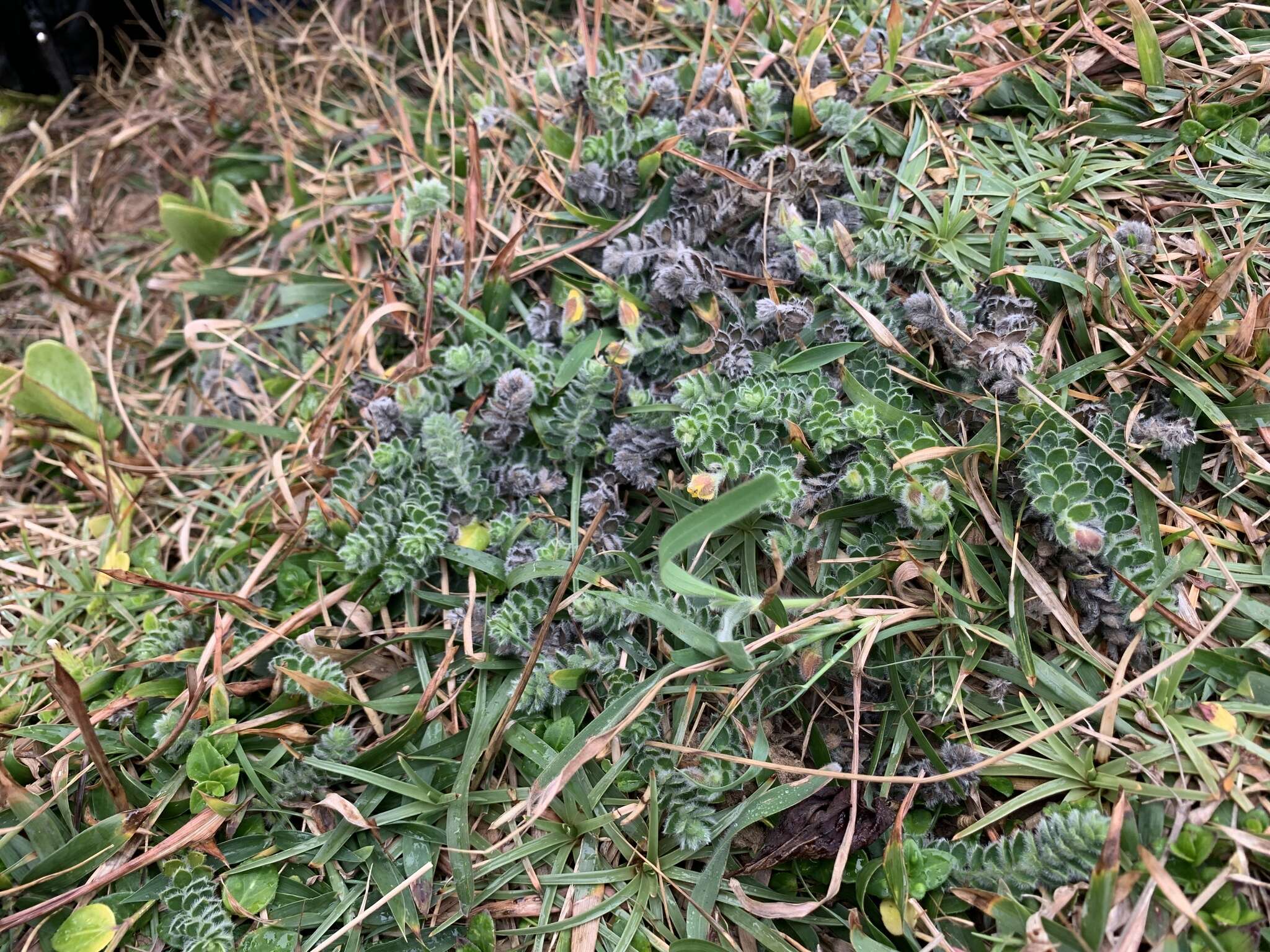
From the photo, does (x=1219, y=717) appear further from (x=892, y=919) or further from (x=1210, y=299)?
(x=1210, y=299)

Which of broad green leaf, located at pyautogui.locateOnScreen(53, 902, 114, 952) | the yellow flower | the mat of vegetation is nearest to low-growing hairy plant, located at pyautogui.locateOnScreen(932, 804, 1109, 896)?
the mat of vegetation

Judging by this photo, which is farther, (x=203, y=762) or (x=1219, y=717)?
(x=203, y=762)

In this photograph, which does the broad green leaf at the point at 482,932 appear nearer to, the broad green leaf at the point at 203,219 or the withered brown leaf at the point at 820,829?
the withered brown leaf at the point at 820,829

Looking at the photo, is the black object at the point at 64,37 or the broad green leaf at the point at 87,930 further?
the black object at the point at 64,37

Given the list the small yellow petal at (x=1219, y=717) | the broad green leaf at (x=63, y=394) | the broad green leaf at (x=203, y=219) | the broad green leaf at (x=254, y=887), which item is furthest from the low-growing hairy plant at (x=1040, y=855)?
the broad green leaf at (x=203, y=219)

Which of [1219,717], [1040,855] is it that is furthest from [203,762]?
[1219,717]

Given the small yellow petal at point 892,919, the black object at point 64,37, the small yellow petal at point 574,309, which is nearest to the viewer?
the small yellow petal at point 892,919
